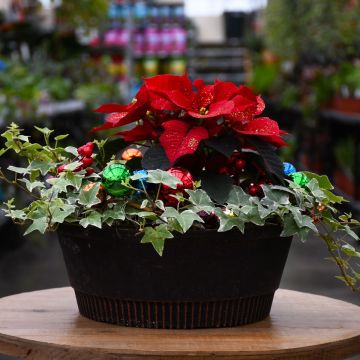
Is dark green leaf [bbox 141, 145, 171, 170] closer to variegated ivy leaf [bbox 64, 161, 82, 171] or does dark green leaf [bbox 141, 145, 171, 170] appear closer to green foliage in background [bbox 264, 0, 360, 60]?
variegated ivy leaf [bbox 64, 161, 82, 171]

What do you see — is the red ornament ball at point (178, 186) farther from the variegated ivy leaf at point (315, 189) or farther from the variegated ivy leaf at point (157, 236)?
the variegated ivy leaf at point (315, 189)

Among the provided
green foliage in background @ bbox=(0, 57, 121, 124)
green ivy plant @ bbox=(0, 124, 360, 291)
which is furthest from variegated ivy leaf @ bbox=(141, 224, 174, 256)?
green foliage in background @ bbox=(0, 57, 121, 124)

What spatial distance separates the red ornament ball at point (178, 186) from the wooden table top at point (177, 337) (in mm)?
210

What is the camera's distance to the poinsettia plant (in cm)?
137

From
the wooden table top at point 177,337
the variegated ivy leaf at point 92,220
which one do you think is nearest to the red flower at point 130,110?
the variegated ivy leaf at point 92,220

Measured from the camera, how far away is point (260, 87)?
10930 millimetres

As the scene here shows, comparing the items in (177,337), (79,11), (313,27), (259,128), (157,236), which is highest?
(259,128)

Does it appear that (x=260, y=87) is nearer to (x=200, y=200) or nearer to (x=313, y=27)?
(x=313, y=27)

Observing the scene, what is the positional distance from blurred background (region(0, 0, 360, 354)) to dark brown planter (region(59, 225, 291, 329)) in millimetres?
2694

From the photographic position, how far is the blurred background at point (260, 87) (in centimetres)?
517

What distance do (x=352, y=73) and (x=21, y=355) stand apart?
18.6 ft

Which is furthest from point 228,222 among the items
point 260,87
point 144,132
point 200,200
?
point 260,87

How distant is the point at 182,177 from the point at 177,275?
0.16 m

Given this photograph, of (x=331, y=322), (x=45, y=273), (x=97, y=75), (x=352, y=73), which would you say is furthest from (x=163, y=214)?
(x=97, y=75)
